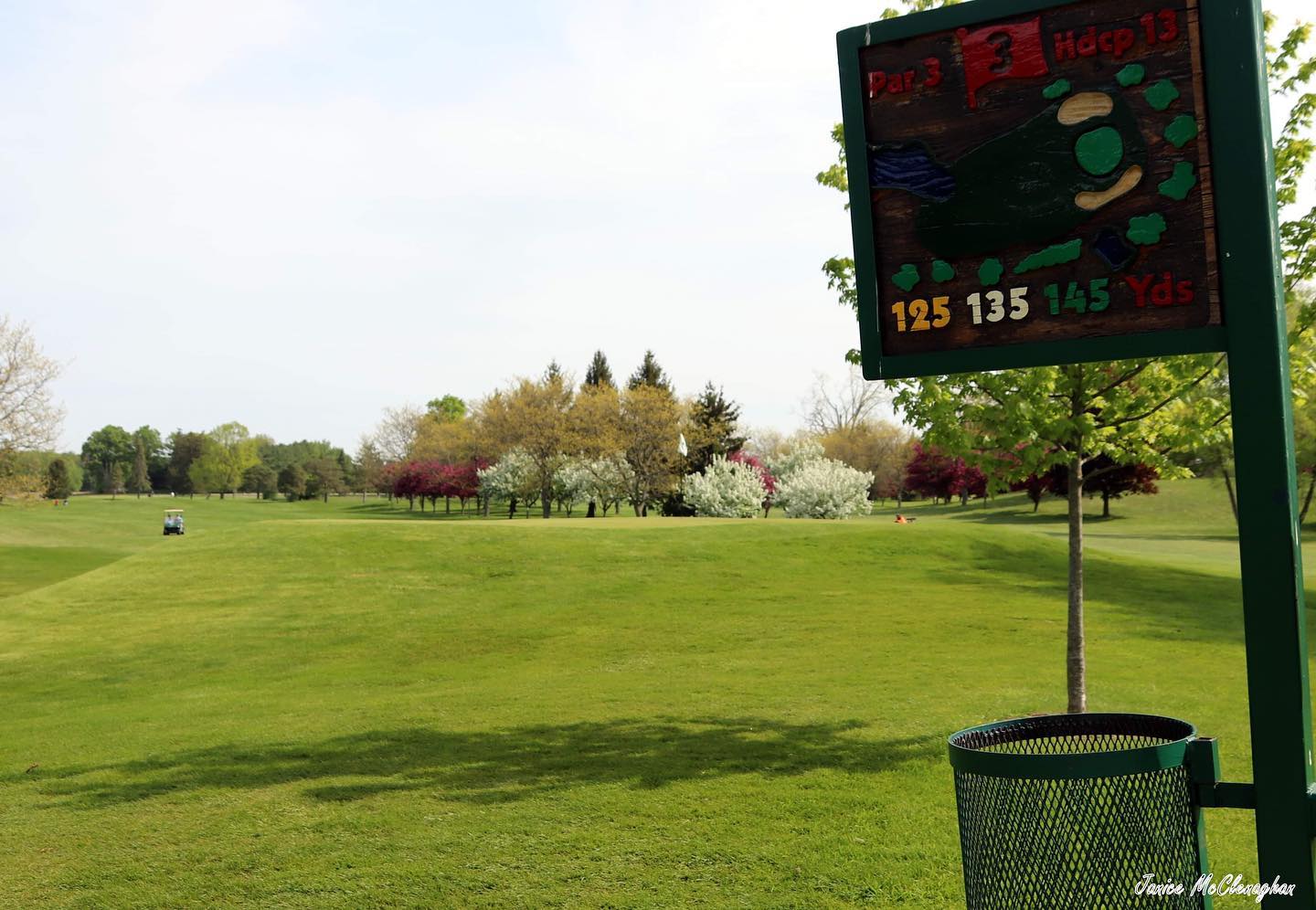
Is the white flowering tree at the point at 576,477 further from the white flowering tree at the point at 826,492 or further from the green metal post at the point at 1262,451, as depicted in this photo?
the green metal post at the point at 1262,451

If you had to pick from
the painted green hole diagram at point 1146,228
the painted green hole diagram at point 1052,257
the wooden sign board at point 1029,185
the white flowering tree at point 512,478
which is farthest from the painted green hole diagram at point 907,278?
the white flowering tree at point 512,478

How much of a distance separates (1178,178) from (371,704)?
12376 millimetres

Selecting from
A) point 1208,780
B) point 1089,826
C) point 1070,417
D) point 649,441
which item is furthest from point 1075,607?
point 649,441

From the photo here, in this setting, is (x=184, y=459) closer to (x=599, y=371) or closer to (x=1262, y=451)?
(x=599, y=371)

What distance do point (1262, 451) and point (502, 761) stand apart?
7.87 m

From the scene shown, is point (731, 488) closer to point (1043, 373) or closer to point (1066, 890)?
point (1043, 373)

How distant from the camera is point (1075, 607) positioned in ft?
34.7

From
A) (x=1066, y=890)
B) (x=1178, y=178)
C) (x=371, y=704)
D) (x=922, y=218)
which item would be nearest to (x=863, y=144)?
(x=922, y=218)

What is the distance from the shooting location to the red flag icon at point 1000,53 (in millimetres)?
3756

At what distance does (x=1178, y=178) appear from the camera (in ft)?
11.7

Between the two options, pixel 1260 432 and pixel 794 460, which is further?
pixel 794 460

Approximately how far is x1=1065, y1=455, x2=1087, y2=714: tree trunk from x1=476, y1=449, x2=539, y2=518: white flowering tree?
54685 mm

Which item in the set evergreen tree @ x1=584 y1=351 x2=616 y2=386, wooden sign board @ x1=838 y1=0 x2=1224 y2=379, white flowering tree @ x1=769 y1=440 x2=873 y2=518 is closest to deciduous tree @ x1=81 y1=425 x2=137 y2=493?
evergreen tree @ x1=584 y1=351 x2=616 y2=386

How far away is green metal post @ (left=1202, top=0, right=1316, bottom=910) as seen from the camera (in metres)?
3.33
